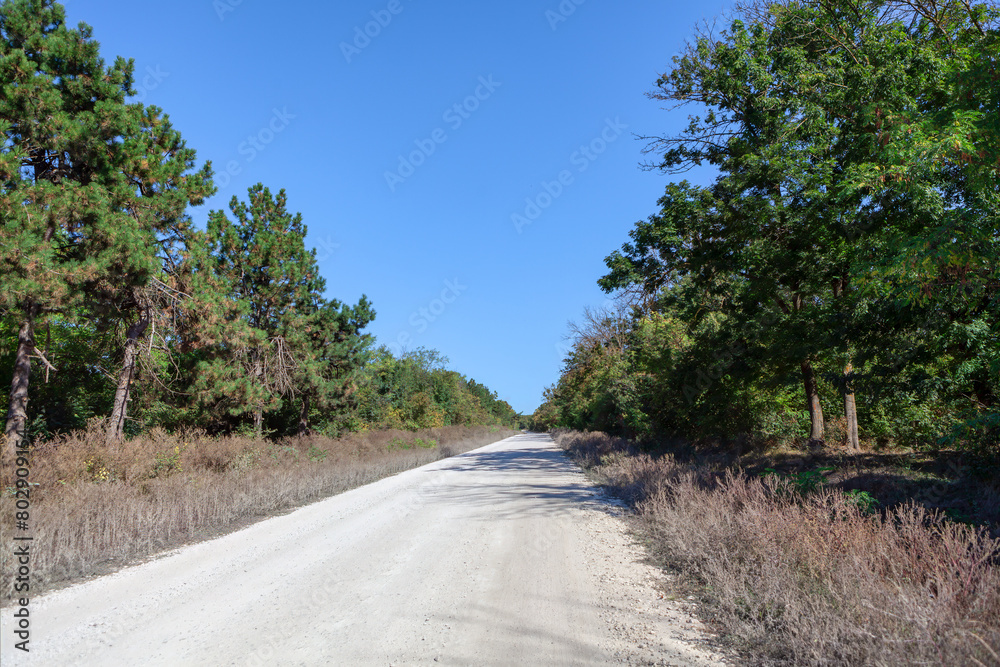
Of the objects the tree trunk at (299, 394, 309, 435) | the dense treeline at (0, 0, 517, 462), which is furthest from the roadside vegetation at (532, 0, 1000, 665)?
the tree trunk at (299, 394, 309, 435)

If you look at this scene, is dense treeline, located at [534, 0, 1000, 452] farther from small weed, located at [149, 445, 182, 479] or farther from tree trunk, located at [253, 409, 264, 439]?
tree trunk, located at [253, 409, 264, 439]

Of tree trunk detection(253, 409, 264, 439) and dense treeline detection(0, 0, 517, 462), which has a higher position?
dense treeline detection(0, 0, 517, 462)

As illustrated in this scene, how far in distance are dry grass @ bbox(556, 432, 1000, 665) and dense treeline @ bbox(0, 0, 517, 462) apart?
11.7 meters

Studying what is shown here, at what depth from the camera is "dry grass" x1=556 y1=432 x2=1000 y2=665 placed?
9.62ft

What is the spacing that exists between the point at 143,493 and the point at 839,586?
1094 centimetres

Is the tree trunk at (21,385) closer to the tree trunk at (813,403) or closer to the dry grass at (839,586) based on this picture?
the dry grass at (839,586)

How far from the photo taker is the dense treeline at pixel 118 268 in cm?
977

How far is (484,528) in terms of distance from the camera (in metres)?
7.99

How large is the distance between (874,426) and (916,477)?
8863mm

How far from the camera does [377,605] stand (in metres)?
4.50

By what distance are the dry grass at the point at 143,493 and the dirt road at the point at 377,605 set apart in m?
0.62

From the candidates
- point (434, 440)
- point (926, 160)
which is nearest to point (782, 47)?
point (926, 160)

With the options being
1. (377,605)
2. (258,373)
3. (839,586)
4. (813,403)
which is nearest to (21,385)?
(258,373)

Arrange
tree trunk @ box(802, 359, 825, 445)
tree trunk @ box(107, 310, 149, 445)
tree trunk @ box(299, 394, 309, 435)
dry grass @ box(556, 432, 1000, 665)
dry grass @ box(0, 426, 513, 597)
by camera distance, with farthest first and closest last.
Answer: tree trunk @ box(299, 394, 309, 435)
tree trunk @ box(802, 359, 825, 445)
tree trunk @ box(107, 310, 149, 445)
dry grass @ box(0, 426, 513, 597)
dry grass @ box(556, 432, 1000, 665)
